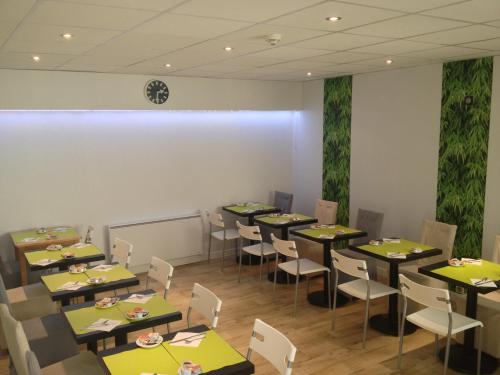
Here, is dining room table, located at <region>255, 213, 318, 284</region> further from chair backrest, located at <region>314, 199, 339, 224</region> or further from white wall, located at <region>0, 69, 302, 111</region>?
white wall, located at <region>0, 69, 302, 111</region>

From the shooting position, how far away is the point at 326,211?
744cm

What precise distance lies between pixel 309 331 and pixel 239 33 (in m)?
3.32

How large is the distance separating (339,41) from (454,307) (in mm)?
2960

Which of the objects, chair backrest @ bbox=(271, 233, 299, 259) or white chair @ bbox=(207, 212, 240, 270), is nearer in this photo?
chair backrest @ bbox=(271, 233, 299, 259)

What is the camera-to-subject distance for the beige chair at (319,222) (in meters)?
7.10

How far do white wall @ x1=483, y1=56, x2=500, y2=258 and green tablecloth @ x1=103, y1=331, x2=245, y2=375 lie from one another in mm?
Answer: 3904

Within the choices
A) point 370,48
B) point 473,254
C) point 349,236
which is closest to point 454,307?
point 473,254

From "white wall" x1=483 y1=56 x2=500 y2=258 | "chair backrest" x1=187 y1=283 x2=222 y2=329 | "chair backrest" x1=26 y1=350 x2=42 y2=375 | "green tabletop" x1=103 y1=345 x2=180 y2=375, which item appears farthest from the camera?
"white wall" x1=483 y1=56 x2=500 y2=258

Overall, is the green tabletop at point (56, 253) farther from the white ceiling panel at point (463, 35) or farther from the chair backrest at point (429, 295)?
the white ceiling panel at point (463, 35)

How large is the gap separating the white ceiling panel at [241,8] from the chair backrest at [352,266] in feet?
8.75

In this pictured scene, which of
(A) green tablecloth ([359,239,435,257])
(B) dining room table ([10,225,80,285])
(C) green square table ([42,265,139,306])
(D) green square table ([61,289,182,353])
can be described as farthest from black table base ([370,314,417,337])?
(B) dining room table ([10,225,80,285])

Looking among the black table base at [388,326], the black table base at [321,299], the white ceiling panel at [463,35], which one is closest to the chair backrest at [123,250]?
the black table base at [321,299]

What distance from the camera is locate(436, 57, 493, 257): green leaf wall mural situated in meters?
5.46

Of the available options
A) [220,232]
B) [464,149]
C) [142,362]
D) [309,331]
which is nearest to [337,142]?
[464,149]
